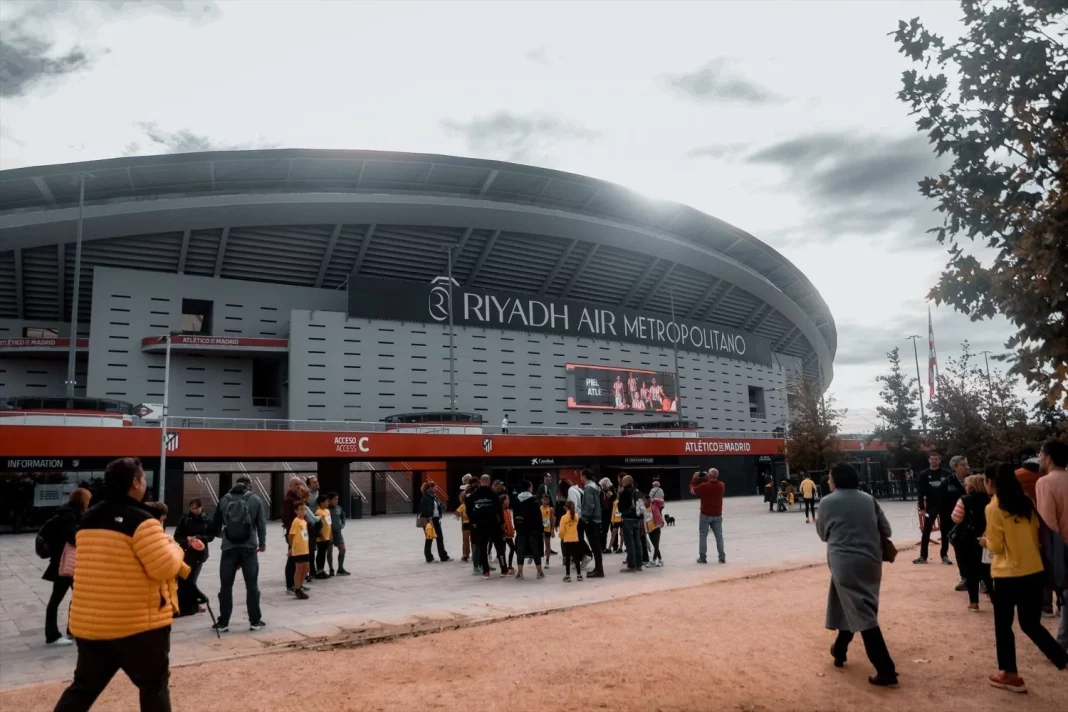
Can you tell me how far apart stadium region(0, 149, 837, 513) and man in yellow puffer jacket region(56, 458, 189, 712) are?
2694 centimetres

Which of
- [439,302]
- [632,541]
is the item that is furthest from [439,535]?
[439,302]

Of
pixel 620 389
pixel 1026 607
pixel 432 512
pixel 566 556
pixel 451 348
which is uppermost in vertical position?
pixel 451 348

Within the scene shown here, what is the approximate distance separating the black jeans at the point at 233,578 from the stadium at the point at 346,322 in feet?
74.5

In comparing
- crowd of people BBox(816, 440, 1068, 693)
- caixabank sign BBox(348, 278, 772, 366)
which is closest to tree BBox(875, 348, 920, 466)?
caixabank sign BBox(348, 278, 772, 366)

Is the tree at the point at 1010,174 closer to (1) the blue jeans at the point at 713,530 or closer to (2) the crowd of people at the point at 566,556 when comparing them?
(2) the crowd of people at the point at 566,556

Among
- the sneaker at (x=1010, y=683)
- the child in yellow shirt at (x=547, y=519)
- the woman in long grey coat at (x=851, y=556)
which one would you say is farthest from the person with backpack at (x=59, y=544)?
the sneaker at (x=1010, y=683)

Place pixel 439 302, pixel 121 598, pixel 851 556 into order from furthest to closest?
pixel 439 302 → pixel 851 556 → pixel 121 598

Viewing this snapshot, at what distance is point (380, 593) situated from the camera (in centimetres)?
992

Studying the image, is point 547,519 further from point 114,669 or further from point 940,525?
point 114,669

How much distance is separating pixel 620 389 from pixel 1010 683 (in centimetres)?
4374

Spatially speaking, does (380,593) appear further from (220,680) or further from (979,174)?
(979,174)

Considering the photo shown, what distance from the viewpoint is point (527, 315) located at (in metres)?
45.5

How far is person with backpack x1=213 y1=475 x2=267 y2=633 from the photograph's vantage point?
297 inches

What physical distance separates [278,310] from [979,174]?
129 feet
